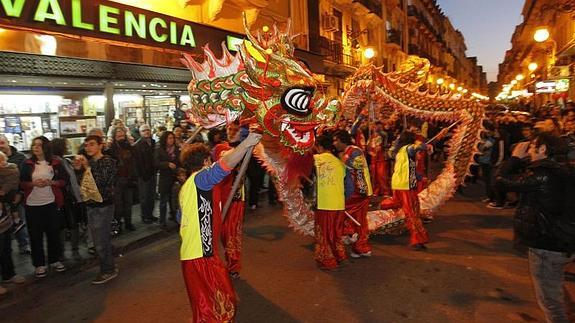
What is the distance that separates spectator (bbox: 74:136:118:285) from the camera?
5738 millimetres

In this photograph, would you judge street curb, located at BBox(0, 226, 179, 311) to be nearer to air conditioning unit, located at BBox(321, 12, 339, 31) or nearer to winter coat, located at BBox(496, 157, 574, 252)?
winter coat, located at BBox(496, 157, 574, 252)

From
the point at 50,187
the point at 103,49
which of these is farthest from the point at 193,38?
the point at 50,187

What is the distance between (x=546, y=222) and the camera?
3.53 metres

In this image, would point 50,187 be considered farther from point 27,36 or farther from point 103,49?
point 103,49

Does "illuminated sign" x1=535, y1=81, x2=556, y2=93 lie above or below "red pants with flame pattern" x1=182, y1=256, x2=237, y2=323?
above

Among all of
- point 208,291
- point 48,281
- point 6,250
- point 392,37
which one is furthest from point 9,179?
point 392,37

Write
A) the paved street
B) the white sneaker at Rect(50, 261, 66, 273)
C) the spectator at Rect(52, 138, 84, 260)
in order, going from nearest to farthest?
the paved street → the white sneaker at Rect(50, 261, 66, 273) → the spectator at Rect(52, 138, 84, 260)

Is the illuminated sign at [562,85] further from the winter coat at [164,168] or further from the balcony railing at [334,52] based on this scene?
the winter coat at [164,168]

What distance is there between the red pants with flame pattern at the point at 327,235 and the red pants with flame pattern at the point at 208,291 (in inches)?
115

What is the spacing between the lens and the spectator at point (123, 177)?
26.4ft

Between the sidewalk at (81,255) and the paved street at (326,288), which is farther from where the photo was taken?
the sidewalk at (81,255)

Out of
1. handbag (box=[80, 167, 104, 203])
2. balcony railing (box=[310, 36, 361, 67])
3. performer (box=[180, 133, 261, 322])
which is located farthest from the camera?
balcony railing (box=[310, 36, 361, 67])

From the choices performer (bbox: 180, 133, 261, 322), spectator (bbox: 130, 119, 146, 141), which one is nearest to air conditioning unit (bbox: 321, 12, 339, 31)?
spectator (bbox: 130, 119, 146, 141)

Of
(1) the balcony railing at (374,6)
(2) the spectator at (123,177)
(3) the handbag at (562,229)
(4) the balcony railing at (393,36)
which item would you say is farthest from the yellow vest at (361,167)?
(4) the balcony railing at (393,36)
